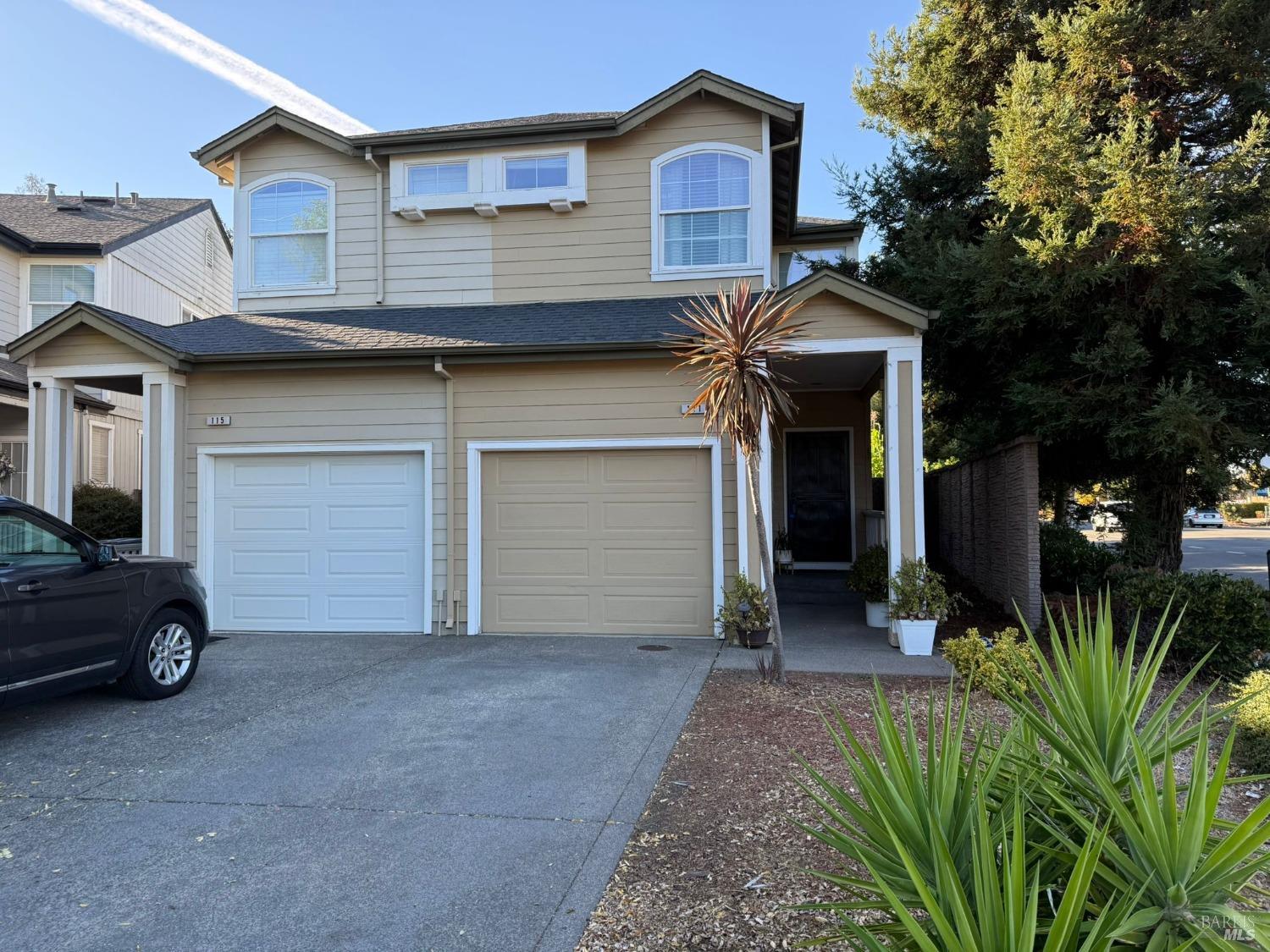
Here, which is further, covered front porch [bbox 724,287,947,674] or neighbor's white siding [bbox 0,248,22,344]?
neighbor's white siding [bbox 0,248,22,344]

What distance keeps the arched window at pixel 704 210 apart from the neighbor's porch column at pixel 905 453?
241 cm

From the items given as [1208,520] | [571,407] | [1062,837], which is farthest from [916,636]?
[1208,520]

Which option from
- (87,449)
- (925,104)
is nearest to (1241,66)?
(925,104)

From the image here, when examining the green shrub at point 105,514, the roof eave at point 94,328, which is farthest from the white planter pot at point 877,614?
the green shrub at point 105,514

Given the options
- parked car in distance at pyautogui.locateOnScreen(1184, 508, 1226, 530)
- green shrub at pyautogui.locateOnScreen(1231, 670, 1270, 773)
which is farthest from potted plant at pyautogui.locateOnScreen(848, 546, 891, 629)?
parked car in distance at pyautogui.locateOnScreen(1184, 508, 1226, 530)

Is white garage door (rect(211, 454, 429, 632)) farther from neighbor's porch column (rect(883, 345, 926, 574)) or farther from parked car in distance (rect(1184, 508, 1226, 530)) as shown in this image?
parked car in distance (rect(1184, 508, 1226, 530))

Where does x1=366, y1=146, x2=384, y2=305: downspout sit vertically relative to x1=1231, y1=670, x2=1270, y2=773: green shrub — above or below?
above

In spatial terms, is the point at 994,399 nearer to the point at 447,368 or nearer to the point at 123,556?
→ the point at 447,368

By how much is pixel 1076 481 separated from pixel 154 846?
11.1 metres

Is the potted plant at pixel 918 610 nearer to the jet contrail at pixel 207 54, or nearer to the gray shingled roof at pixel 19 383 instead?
the jet contrail at pixel 207 54

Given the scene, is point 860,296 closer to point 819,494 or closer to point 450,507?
point 450,507

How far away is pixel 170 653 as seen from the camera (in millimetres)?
6230

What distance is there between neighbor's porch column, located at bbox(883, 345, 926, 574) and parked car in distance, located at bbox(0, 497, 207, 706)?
6.53 m

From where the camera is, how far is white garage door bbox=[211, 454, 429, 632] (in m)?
9.05
